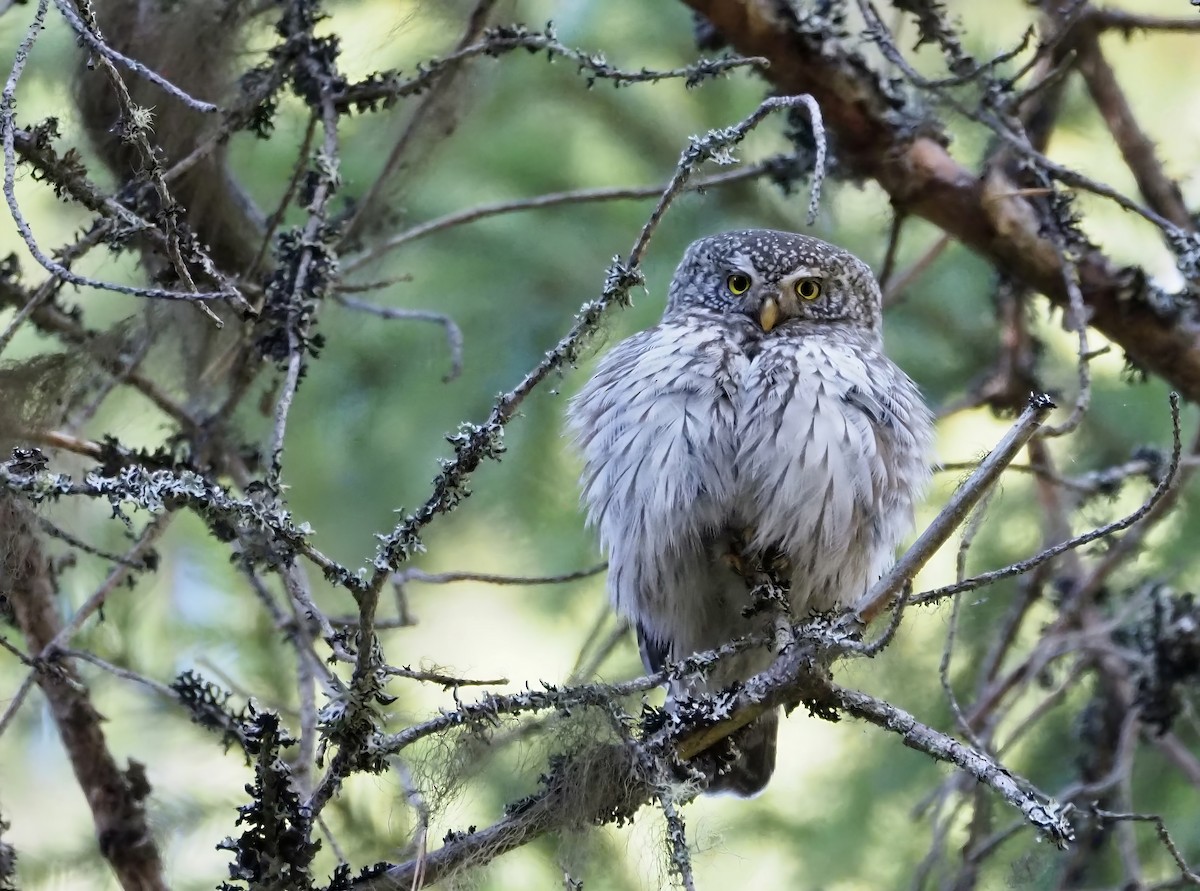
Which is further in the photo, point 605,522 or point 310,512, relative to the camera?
point 310,512

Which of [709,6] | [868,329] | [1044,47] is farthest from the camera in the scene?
[868,329]

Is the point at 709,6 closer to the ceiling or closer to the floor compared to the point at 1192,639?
closer to the ceiling

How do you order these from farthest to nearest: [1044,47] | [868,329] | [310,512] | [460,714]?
[310,512] < [868,329] < [1044,47] < [460,714]

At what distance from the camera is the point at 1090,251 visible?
2695 mm

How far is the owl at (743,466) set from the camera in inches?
93.0

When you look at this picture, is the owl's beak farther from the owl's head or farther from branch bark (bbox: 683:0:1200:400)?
branch bark (bbox: 683:0:1200:400)

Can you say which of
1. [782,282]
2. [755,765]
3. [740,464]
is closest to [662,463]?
[740,464]

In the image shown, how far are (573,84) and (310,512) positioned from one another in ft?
3.81

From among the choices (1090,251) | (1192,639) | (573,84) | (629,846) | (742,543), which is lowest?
(629,846)

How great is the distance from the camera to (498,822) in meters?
1.78

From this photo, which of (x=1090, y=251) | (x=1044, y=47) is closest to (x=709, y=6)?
(x=1044, y=47)

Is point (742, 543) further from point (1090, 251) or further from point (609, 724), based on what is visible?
point (1090, 251)

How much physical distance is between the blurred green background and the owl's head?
0.50 feet

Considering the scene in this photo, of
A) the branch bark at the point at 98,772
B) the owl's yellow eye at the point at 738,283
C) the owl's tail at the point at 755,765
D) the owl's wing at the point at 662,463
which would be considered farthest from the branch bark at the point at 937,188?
the branch bark at the point at 98,772
